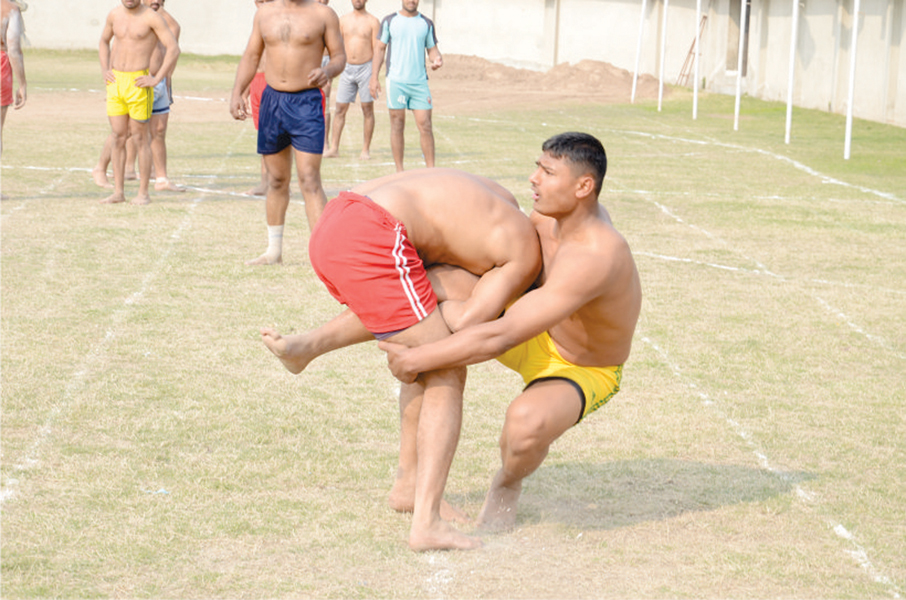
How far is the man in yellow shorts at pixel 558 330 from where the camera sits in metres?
3.96

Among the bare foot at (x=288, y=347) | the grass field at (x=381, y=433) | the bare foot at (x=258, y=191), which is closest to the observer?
the grass field at (x=381, y=433)

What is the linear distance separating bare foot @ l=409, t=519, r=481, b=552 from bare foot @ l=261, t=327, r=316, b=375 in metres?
0.80

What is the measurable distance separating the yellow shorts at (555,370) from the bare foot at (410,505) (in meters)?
0.54

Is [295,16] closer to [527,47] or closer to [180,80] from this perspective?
[180,80]

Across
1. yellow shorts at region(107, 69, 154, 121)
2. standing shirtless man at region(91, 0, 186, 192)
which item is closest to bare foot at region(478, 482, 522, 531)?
yellow shorts at region(107, 69, 154, 121)

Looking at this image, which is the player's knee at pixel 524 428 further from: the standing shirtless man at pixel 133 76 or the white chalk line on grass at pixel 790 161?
the white chalk line on grass at pixel 790 161

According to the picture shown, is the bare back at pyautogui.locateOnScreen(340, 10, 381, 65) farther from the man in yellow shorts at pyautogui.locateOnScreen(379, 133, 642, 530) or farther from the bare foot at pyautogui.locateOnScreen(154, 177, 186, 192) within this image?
the man in yellow shorts at pyautogui.locateOnScreen(379, 133, 642, 530)

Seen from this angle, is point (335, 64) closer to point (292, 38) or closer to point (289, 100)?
point (292, 38)

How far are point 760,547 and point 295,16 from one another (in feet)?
19.5

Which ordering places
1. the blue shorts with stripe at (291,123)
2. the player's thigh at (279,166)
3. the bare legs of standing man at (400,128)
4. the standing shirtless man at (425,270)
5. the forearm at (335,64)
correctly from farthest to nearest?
the bare legs of standing man at (400,128) < the forearm at (335,64) < the player's thigh at (279,166) < the blue shorts with stripe at (291,123) < the standing shirtless man at (425,270)

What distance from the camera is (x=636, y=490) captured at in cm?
469

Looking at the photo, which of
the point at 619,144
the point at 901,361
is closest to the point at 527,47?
the point at 619,144

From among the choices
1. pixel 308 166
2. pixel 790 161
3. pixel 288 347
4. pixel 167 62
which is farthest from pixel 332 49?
pixel 790 161

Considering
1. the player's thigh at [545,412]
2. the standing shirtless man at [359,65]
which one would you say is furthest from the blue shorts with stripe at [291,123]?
the standing shirtless man at [359,65]
